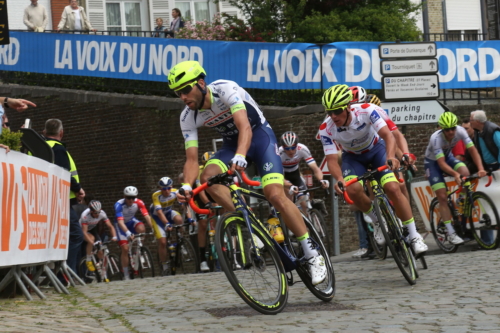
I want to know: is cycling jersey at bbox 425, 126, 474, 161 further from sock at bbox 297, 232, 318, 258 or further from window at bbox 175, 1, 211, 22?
window at bbox 175, 1, 211, 22

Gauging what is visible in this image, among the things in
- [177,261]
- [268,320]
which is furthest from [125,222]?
[268,320]

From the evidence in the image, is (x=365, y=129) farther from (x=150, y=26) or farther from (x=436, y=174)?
(x=150, y=26)

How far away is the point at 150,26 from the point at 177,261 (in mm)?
15493

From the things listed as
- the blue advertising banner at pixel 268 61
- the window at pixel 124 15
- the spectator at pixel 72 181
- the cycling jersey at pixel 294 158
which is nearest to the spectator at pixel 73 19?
the blue advertising banner at pixel 268 61

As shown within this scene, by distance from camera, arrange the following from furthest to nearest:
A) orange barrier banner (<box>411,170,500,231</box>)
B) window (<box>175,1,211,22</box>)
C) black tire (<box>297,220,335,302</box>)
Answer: window (<box>175,1,211,22</box>)
orange barrier banner (<box>411,170,500,231</box>)
black tire (<box>297,220,335,302</box>)

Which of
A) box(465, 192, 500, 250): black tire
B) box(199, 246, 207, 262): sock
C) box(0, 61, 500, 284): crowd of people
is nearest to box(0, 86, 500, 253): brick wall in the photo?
box(199, 246, 207, 262): sock

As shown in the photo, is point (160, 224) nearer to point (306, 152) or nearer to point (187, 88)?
point (306, 152)

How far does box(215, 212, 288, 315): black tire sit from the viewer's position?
7.45 m

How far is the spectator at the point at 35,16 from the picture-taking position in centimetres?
2580

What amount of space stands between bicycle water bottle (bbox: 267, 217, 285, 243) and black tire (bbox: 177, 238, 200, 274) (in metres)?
9.14

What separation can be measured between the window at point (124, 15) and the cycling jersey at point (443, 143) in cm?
1877

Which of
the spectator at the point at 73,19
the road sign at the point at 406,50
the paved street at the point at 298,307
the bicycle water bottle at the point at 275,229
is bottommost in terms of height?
the paved street at the point at 298,307

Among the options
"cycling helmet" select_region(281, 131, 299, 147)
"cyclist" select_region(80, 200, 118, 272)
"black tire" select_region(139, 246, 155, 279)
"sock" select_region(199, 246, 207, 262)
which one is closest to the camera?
"cycling helmet" select_region(281, 131, 299, 147)

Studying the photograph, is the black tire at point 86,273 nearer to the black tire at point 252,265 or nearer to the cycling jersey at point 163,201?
the cycling jersey at point 163,201
